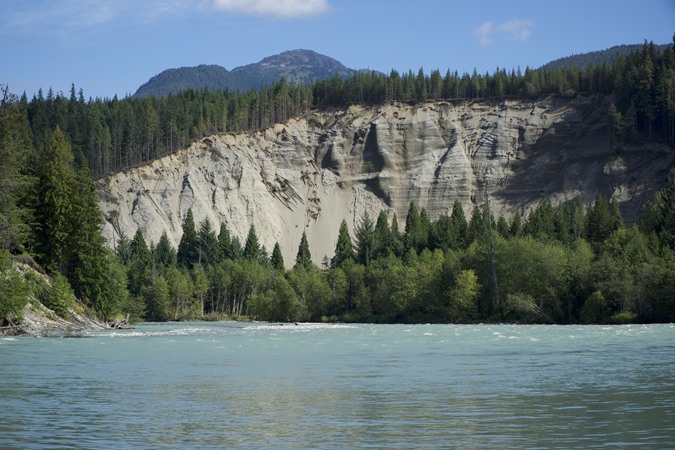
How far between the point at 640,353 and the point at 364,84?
490 ft

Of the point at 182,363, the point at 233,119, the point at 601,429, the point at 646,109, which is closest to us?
the point at 601,429

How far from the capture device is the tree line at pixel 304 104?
15675 cm

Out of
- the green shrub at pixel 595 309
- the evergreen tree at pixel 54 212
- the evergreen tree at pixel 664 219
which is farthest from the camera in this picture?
the evergreen tree at pixel 664 219

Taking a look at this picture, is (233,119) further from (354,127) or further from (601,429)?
(601,429)

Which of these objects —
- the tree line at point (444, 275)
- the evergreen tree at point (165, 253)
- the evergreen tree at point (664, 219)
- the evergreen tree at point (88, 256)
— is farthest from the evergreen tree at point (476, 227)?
the evergreen tree at point (88, 256)

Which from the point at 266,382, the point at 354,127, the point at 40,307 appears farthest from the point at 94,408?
the point at 354,127

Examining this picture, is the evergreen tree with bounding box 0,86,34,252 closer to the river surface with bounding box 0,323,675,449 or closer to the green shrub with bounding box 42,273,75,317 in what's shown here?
the green shrub with bounding box 42,273,75,317

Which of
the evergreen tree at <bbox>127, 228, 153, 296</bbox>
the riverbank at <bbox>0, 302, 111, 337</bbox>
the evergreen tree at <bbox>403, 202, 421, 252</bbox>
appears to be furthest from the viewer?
the evergreen tree at <bbox>403, 202, 421, 252</bbox>

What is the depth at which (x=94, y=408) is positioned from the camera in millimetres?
24688

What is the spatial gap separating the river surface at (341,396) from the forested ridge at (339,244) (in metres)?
22.6

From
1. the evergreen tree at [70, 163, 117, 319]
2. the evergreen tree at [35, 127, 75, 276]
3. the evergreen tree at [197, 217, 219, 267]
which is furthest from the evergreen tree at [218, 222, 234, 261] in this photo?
the evergreen tree at [35, 127, 75, 276]

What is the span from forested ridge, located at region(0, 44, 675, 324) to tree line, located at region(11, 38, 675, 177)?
0.35 m

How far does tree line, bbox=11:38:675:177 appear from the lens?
15675 centimetres

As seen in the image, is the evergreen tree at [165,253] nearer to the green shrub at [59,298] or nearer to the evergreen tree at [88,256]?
the evergreen tree at [88,256]
